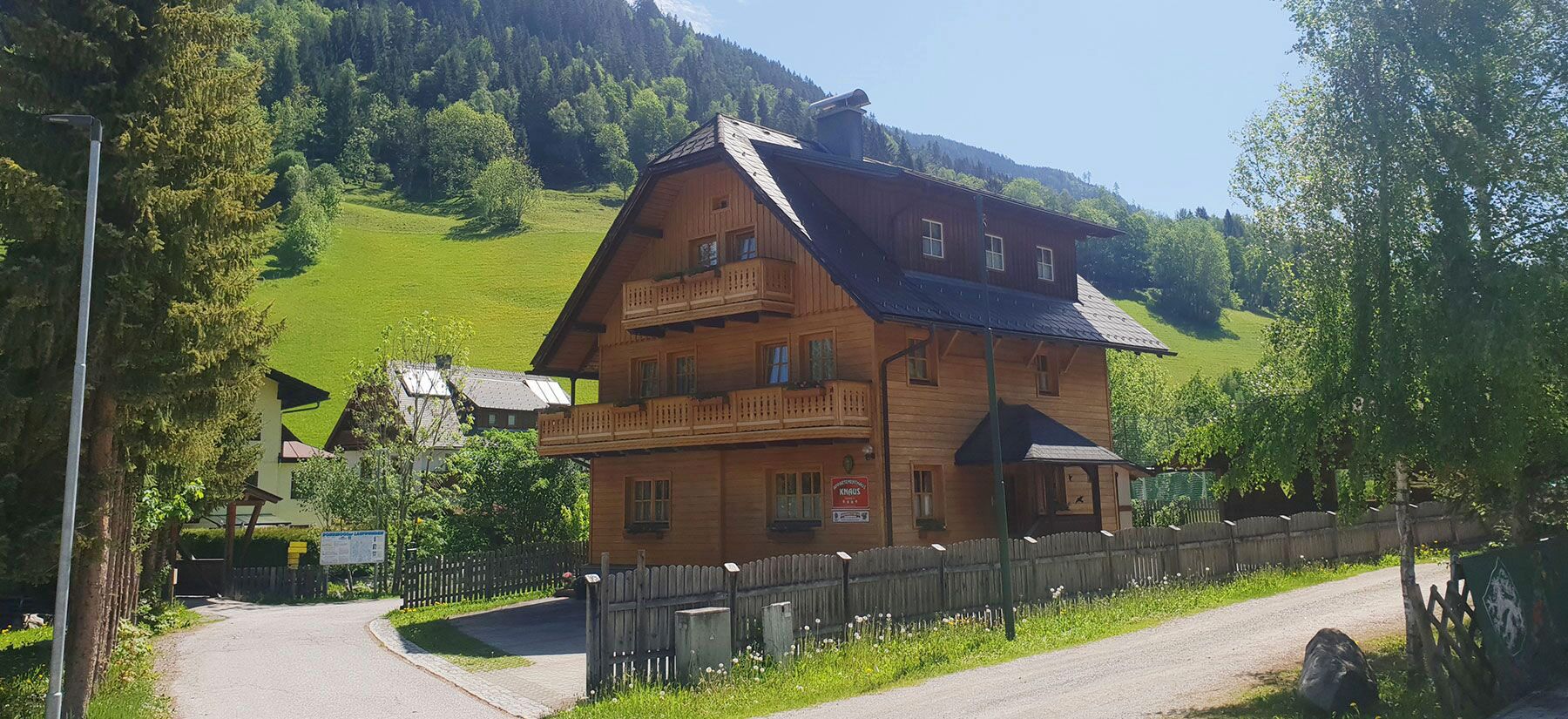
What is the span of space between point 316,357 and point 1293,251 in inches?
2945

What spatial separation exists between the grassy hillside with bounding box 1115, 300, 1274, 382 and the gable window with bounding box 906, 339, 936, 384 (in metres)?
80.2

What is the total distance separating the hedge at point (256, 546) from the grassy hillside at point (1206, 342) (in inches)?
3141

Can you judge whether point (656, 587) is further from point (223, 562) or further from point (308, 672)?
point (223, 562)

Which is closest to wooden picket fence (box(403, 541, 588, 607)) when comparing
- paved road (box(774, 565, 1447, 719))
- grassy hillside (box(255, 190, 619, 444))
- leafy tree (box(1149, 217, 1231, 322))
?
paved road (box(774, 565, 1447, 719))

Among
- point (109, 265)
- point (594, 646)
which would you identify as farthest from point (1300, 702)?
point (109, 265)

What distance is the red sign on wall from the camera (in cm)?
2255

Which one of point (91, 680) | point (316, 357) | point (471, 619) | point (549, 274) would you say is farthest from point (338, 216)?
point (91, 680)

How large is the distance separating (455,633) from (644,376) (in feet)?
29.7

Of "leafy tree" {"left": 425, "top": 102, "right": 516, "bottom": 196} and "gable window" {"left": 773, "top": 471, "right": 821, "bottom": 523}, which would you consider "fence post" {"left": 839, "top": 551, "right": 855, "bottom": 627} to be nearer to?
"gable window" {"left": 773, "top": 471, "right": 821, "bottom": 523}

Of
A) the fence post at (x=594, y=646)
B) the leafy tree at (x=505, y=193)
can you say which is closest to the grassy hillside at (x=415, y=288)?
the leafy tree at (x=505, y=193)

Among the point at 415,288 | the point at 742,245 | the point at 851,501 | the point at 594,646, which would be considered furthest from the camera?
the point at 415,288

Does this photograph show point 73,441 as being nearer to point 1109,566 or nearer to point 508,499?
point 1109,566

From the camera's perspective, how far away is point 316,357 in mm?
76750

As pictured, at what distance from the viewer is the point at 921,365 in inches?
971
